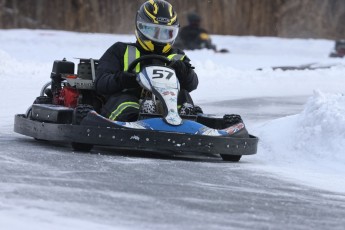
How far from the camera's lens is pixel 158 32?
9.35 metres

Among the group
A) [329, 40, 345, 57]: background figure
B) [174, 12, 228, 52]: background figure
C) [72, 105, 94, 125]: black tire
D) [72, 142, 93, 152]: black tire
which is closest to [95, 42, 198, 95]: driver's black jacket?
[72, 105, 94, 125]: black tire

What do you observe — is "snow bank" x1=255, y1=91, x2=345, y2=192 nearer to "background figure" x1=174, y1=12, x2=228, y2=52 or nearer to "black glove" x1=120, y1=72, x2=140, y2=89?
"black glove" x1=120, y1=72, x2=140, y2=89

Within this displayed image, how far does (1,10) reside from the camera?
120 ft

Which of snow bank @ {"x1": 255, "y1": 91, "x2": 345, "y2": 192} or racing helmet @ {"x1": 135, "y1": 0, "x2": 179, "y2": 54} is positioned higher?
racing helmet @ {"x1": 135, "y1": 0, "x2": 179, "y2": 54}

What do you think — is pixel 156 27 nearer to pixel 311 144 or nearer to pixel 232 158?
pixel 232 158

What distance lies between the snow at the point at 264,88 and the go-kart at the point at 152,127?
1.11 ft

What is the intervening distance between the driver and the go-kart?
14 cm

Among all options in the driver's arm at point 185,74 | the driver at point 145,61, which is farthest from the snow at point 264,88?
the driver at point 145,61

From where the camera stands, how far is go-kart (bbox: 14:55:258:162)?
27.0 ft

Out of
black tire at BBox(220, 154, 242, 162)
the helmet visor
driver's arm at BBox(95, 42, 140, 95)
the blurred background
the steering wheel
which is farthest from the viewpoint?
the blurred background

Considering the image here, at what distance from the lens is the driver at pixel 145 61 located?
9.08m

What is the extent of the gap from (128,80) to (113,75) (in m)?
0.18

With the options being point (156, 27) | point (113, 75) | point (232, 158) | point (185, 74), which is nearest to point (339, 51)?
point (156, 27)

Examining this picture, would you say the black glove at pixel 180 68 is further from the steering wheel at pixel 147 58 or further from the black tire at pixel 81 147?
the black tire at pixel 81 147
